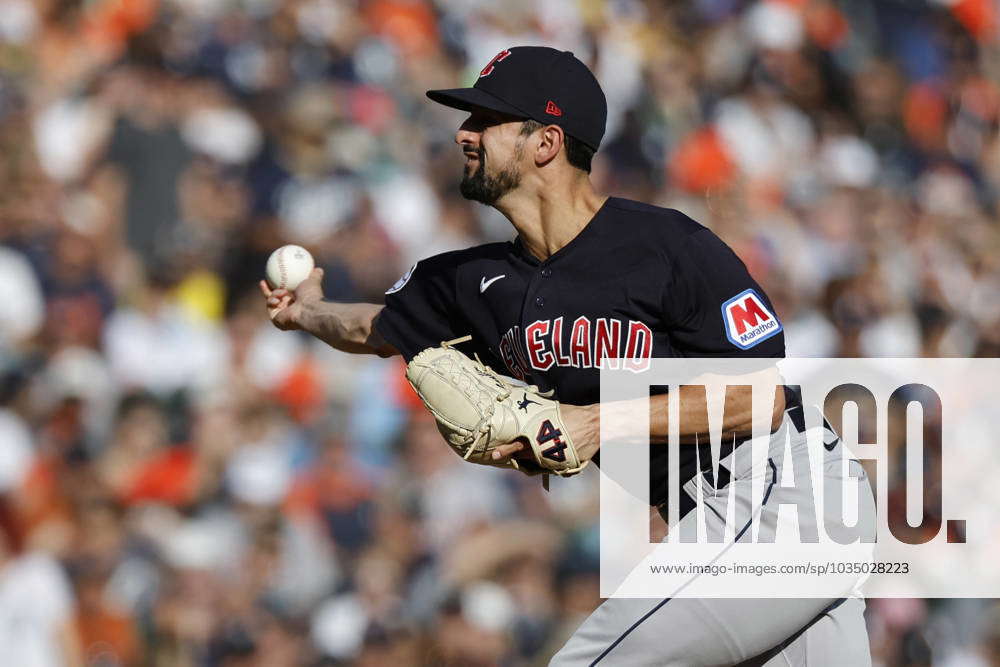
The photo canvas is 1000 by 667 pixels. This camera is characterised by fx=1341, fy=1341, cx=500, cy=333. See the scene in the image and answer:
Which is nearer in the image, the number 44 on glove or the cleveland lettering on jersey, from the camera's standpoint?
the number 44 on glove

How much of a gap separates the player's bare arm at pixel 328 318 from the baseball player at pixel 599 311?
5.9 inches

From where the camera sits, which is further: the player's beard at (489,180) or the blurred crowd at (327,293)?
the blurred crowd at (327,293)

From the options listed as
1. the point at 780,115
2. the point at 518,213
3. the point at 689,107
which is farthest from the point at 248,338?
the point at 780,115

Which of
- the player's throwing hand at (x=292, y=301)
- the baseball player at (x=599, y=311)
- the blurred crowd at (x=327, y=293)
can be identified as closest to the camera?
the baseball player at (x=599, y=311)

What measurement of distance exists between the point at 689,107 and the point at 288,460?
3.95 m

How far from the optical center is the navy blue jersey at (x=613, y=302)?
11.1 feet

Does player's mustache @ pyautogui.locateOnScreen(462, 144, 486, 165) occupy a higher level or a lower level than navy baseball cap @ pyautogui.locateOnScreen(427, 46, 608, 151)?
lower

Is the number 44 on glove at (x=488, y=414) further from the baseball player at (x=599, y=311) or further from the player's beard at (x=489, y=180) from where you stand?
the player's beard at (x=489, y=180)

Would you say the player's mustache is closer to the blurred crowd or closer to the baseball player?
the baseball player

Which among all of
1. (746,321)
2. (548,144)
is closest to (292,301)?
(548,144)

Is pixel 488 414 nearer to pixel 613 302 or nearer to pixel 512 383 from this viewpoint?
pixel 512 383

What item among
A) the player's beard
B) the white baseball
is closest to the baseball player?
the player's beard

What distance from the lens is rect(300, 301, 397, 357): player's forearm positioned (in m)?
3.88

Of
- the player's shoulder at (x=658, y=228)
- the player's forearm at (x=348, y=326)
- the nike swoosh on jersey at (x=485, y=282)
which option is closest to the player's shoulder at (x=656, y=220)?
the player's shoulder at (x=658, y=228)
